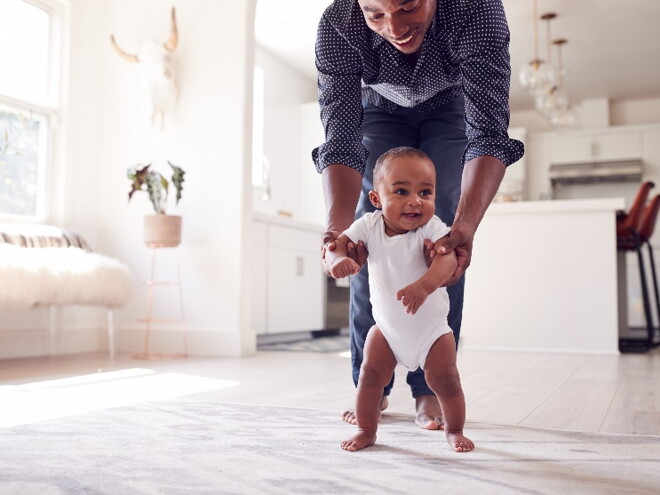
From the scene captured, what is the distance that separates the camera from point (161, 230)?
12.2 feet

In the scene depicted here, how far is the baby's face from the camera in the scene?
134 cm

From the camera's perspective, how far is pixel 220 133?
402 centimetres

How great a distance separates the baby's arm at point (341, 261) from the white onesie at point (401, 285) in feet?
0.13

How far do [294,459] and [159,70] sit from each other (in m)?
3.19

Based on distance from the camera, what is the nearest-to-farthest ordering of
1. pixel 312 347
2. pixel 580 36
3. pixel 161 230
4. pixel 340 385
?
pixel 340 385 → pixel 161 230 → pixel 312 347 → pixel 580 36

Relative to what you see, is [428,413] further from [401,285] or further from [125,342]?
[125,342]

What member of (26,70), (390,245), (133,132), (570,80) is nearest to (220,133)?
(133,132)

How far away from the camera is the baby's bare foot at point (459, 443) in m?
1.39

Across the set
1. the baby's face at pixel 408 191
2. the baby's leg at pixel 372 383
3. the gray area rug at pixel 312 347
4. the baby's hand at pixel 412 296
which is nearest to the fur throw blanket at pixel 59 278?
the gray area rug at pixel 312 347

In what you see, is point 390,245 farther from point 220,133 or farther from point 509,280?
point 509,280

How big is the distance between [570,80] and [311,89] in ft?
9.52

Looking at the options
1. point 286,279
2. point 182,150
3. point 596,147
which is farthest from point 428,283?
point 596,147

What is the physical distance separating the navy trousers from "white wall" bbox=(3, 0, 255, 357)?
83.1 inches

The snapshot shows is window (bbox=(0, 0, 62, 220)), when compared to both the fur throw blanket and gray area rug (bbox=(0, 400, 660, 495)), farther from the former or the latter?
gray area rug (bbox=(0, 400, 660, 495))
